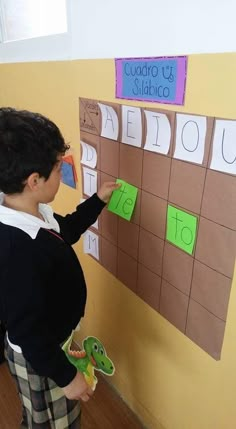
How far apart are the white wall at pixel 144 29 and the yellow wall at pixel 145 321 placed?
0.03 metres

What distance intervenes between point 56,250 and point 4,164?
23 centimetres

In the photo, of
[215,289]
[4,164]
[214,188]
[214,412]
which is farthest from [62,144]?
[214,412]

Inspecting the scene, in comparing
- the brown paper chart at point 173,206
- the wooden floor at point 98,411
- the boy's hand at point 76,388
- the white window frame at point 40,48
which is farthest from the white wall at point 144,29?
the wooden floor at point 98,411

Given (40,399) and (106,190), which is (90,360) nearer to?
(40,399)

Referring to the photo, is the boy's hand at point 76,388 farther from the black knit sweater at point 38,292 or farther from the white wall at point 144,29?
the white wall at point 144,29

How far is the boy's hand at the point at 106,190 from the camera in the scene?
97cm

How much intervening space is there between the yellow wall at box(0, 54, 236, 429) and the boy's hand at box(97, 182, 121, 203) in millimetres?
226

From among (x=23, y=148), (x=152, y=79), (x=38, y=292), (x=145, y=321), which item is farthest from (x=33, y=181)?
(x=145, y=321)

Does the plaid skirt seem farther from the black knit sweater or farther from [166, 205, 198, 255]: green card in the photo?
[166, 205, 198, 255]: green card

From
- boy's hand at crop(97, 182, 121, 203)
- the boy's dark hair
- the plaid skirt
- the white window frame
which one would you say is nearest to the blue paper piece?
boy's hand at crop(97, 182, 121, 203)

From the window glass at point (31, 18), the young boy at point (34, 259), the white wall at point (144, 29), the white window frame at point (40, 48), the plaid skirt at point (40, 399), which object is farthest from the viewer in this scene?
the window glass at point (31, 18)

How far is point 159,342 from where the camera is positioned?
1045 millimetres

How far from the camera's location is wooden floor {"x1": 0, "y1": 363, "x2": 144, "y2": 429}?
4.08 ft

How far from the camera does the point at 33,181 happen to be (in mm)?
740
